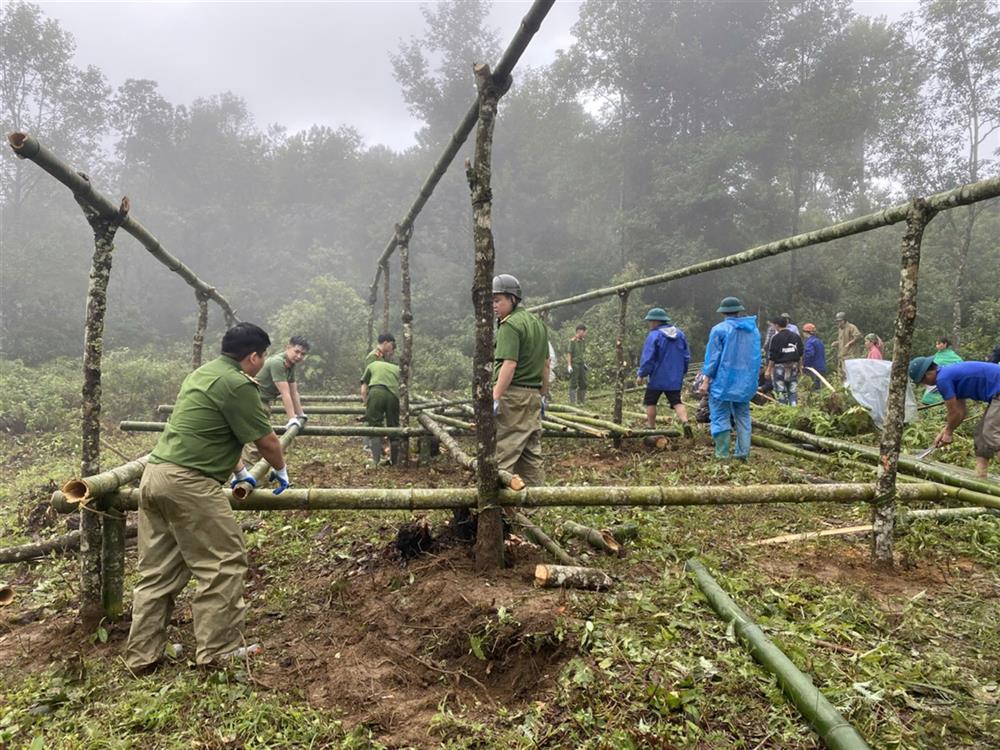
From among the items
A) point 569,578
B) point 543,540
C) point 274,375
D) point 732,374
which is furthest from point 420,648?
point 732,374

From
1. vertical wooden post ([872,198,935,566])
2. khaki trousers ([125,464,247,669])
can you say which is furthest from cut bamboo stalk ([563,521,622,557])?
khaki trousers ([125,464,247,669])

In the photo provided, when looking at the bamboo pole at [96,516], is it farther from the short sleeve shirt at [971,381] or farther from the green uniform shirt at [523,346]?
the short sleeve shirt at [971,381]

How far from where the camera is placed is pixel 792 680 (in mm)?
2436

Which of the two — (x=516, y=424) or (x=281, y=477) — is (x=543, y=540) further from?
(x=281, y=477)

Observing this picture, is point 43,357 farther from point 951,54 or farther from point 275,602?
point 951,54

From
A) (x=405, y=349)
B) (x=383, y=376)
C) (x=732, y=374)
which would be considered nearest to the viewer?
(x=732, y=374)

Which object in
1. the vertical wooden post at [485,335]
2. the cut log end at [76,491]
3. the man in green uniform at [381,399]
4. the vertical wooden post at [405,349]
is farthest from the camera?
the man in green uniform at [381,399]

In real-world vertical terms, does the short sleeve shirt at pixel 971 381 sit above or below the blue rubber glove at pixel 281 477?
above

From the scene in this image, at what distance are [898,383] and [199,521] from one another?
14.7ft

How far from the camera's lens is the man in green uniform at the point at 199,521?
3.17 metres

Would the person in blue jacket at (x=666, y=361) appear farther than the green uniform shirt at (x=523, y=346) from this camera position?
Yes

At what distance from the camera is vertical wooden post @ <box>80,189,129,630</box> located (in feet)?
11.3

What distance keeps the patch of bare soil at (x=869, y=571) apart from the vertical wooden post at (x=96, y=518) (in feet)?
14.1

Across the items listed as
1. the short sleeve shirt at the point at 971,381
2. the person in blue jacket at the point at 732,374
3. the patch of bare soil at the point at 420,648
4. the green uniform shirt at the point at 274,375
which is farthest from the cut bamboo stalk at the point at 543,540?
the short sleeve shirt at the point at 971,381
